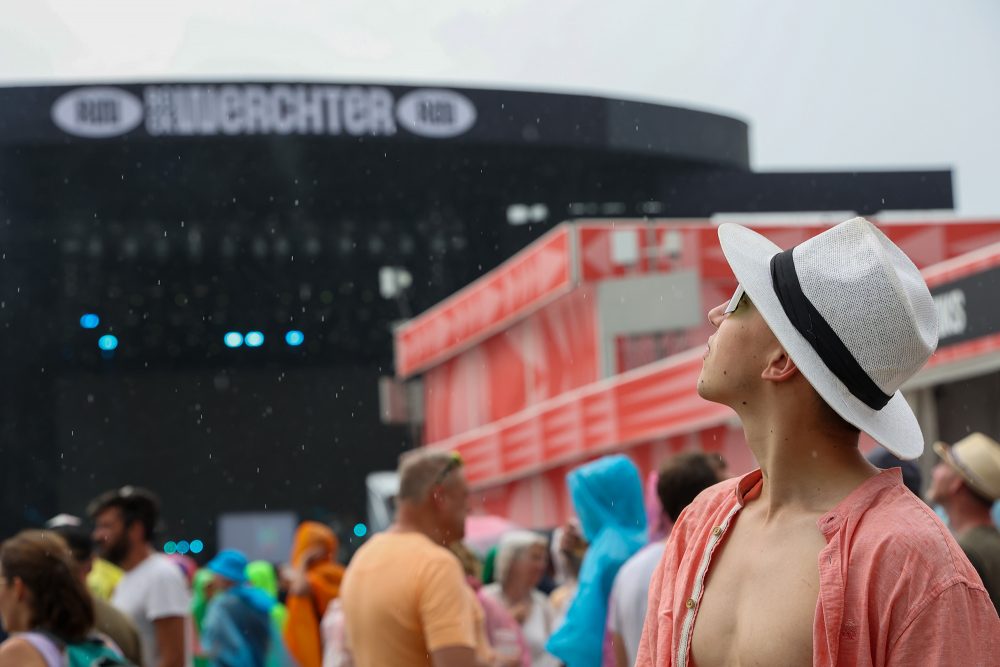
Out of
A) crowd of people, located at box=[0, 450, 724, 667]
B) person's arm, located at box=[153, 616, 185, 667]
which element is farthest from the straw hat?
person's arm, located at box=[153, 616, 185, 667]

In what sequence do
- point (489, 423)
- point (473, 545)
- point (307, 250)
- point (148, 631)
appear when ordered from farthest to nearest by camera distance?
point (307, 250), point (489, 423), point (473, 545), point (148, 631)

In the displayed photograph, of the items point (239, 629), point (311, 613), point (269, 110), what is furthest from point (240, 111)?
point (239, 629)

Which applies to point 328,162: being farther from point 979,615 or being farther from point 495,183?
point 979,615

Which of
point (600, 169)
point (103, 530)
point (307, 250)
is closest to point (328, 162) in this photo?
point (307, 250)

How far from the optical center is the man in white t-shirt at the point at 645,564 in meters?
4.27

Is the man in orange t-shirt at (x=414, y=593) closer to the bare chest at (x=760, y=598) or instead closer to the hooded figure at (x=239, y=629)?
the bare chest at (x=760, y=598)

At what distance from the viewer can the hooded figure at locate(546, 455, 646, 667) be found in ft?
14.9

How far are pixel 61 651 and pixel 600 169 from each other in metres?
39.1

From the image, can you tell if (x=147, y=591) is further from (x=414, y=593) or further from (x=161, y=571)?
(x=414, y=593)

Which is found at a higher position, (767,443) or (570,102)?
(570,102)

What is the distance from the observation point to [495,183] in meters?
43.8

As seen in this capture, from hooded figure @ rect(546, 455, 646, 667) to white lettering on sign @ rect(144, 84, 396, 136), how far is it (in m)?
34.4

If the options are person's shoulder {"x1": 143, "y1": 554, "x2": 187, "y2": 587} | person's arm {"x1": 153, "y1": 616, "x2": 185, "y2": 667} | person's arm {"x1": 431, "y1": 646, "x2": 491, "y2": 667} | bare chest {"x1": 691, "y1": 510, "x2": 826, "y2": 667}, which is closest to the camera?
bare chest {"x1": 691, "y1": 510, "x2": 826, "y2": 667}

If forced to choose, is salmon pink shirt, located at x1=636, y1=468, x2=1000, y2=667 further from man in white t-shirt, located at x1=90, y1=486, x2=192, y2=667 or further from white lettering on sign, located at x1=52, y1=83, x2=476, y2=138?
white lettering on sign, located at x1=52, y1=83, x2=476, y2=138
